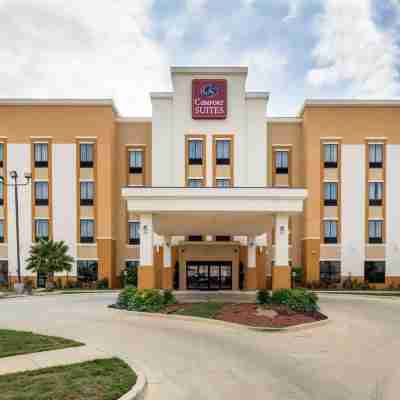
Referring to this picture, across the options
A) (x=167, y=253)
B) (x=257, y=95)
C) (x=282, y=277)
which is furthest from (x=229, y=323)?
(x=257, y=95)

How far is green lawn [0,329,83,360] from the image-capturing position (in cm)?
1002

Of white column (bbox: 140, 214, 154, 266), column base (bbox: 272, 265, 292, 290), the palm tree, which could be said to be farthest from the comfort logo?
column base (bbox: 272, 265, 292, 290)

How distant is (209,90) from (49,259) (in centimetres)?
1984

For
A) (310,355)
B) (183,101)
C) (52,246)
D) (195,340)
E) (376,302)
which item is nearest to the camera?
(310,355)

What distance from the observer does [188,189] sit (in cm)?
1800

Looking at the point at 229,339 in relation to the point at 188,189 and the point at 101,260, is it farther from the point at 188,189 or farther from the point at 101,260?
the point at 101,260

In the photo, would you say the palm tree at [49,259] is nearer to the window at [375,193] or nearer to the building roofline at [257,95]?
the building roofline at [257,95]

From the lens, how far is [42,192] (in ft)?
111

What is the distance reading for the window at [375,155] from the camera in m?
34.0

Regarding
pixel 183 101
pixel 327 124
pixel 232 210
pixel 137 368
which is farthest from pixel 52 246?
pixel 327 124

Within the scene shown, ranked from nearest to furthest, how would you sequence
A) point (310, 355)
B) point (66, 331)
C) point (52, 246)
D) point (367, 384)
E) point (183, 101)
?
1. point (367, 384)
2. point (310, 355)
3. point (66, 331)
4. point (52, 246)
5. point (183, 101)

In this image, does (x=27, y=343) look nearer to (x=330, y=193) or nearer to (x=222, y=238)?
(x=222, y=238)

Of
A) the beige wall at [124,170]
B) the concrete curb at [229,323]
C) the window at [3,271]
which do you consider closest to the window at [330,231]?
the beige wall at [124,170]

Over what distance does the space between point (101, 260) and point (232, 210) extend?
1904 centimetres
